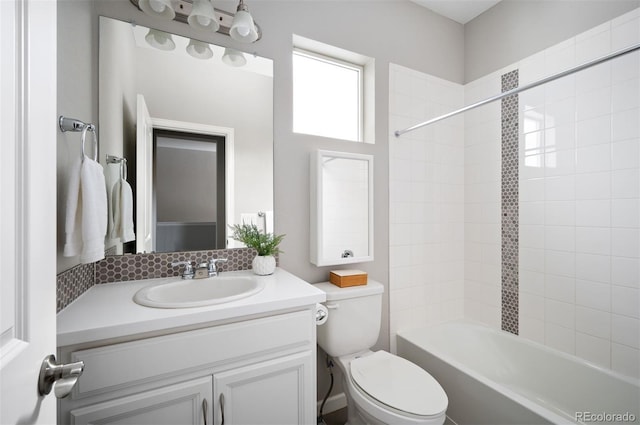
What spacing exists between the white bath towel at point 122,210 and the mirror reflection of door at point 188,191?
18 cm

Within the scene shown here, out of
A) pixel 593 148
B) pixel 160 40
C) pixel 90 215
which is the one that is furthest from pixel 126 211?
pixel 593 148

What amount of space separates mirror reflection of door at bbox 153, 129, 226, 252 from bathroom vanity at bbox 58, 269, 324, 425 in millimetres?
356

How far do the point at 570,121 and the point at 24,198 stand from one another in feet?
7.70

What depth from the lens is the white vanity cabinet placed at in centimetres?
84

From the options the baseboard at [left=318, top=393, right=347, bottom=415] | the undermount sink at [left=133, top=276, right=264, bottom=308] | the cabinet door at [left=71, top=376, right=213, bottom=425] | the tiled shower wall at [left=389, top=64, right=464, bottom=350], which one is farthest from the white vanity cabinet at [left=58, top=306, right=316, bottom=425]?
the tiled shower wall at [left=389, top=64, right=464, bottom=350]

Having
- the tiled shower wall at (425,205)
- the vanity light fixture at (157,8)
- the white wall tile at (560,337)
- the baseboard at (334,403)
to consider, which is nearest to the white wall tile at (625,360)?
the white wall tile at (560,337)

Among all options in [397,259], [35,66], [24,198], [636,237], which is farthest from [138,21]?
[636,237]

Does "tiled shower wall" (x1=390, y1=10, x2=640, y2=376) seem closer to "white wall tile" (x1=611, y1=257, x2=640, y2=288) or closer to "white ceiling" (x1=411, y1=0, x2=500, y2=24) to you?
"white wall tile" (x1=611, y1=257, x2=640, y2=288)

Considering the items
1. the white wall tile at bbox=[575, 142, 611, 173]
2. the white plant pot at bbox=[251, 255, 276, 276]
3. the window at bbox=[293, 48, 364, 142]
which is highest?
the window at bbox=[293, 48, 364, 142]

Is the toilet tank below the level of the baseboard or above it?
above

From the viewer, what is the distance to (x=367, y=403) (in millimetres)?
1275

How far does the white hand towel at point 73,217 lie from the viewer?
91cm

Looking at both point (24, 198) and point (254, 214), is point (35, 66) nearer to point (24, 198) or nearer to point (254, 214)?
point (24, 198)

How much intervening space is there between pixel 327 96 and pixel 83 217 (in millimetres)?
1578
